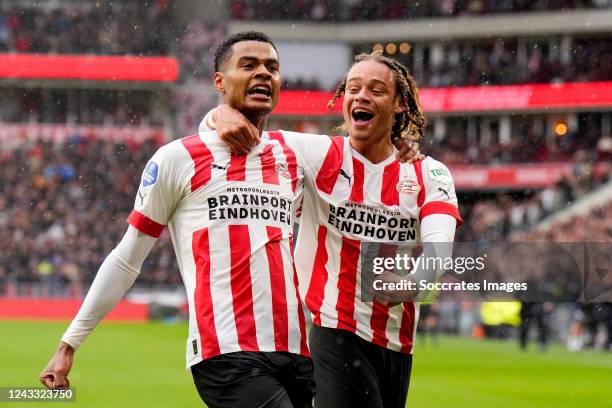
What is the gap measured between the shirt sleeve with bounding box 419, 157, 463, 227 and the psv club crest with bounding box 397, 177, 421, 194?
41mm

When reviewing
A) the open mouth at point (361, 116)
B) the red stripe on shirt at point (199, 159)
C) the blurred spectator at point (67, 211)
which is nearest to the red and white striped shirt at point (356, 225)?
the open mouth at point (361, 116)

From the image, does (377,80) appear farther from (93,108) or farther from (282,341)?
(93,108)

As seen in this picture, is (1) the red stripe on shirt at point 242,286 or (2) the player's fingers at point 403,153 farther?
(2) the player's fingers at point 403,153

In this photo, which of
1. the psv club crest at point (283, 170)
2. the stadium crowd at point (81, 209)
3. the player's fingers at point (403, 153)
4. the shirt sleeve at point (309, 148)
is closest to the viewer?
the psv club crest at point (283, 170)

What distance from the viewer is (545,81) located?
120ft

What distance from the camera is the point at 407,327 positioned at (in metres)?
5.07

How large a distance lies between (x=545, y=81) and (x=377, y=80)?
107 feet

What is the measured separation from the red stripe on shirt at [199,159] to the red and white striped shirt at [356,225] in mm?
754

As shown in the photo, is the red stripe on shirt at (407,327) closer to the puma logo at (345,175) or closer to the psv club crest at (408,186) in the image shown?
the psv club crest at (408,186)

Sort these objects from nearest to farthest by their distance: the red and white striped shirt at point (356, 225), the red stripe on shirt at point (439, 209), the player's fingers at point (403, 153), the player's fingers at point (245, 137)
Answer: the player's fingers at point (245, 137) < the red stripe on shirt at point (439, 209) < the red and white striped shirt at point (356, 225) < the player's fingers at point (403, 153)

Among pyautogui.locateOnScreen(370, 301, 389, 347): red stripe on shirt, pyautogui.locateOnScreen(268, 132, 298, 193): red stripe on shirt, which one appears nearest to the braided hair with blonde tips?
pyautogui.locateOnScreen(268, 132, 298, 193): red stripe on shirt

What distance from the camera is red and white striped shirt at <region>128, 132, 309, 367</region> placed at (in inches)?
158

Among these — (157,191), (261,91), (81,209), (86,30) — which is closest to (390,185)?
(261,91)

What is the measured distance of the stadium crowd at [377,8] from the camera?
37438 mm
